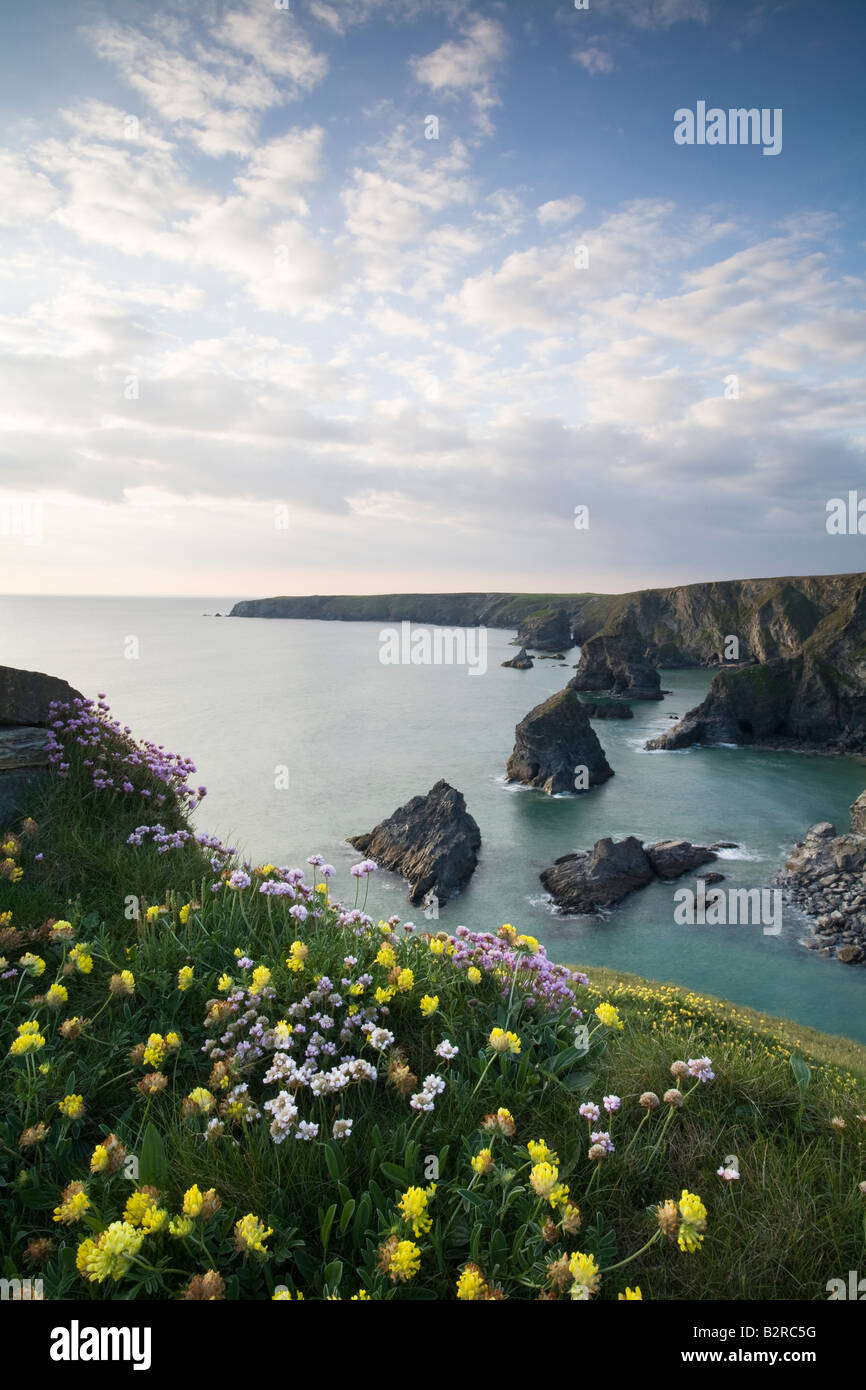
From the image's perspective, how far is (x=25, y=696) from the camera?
8.06 meters

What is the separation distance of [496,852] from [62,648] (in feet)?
448

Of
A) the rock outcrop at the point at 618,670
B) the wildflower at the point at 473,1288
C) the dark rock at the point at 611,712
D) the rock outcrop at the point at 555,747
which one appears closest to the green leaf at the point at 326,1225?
the wildflower at the point at 473,1288

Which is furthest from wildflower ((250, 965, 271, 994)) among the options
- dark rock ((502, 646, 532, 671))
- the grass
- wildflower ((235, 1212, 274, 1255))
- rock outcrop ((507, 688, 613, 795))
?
dark rock ((502, 646, 532, 671))

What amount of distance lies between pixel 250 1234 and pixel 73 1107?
55.8 inches

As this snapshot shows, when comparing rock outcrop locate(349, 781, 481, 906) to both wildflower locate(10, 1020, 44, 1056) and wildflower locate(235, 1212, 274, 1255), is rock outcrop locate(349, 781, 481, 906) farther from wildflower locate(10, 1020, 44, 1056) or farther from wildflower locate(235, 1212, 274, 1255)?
wildflower locate(235, 1212, 274, 1255)

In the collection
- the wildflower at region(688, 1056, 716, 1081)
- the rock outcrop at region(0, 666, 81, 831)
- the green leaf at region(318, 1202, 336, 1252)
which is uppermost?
the rock outcrop at region(0, 666, 81, 831)

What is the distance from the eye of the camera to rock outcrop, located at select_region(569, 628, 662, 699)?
114 meters

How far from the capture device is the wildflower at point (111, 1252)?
2361 mm

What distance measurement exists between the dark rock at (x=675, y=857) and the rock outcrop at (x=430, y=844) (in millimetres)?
10759

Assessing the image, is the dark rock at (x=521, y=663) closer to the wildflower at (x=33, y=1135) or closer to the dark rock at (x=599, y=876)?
the dark rock at (x=599, y=876)

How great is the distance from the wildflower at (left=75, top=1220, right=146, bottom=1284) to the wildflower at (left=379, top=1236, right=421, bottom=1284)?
0.93 m

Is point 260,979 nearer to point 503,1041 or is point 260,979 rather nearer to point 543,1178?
point 503,1041

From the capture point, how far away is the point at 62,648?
147125mm

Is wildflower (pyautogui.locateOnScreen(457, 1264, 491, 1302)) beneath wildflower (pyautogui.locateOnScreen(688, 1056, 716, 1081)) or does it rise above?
beneath
